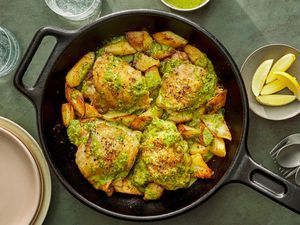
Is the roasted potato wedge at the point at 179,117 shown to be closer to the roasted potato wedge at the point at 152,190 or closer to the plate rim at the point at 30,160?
the roasted potato wedge at the point at 152,190

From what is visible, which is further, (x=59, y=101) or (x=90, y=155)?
(x=59, y=101)

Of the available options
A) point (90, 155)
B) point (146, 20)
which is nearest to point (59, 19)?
point (146, 20)

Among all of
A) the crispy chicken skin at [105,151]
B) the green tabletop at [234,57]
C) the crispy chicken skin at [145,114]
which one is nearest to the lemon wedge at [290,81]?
the green tabletop at [234,57]

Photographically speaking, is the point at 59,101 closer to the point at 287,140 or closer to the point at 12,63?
the point at 12,63

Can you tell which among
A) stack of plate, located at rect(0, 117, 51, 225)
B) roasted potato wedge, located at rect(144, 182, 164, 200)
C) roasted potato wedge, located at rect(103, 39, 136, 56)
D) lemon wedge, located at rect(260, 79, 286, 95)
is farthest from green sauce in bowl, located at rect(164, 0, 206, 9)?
stack of plate, located at rect(0, 117, 51, 225)

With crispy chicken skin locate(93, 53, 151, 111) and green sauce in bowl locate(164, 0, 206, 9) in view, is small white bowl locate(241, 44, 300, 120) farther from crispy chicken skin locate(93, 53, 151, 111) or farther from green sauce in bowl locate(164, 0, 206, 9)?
crispy chicken skin locate(93, 53, 151, 111)

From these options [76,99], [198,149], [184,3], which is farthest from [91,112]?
[184,3]

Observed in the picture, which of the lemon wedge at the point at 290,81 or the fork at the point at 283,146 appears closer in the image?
the lemon wedge at the point at 290,81
